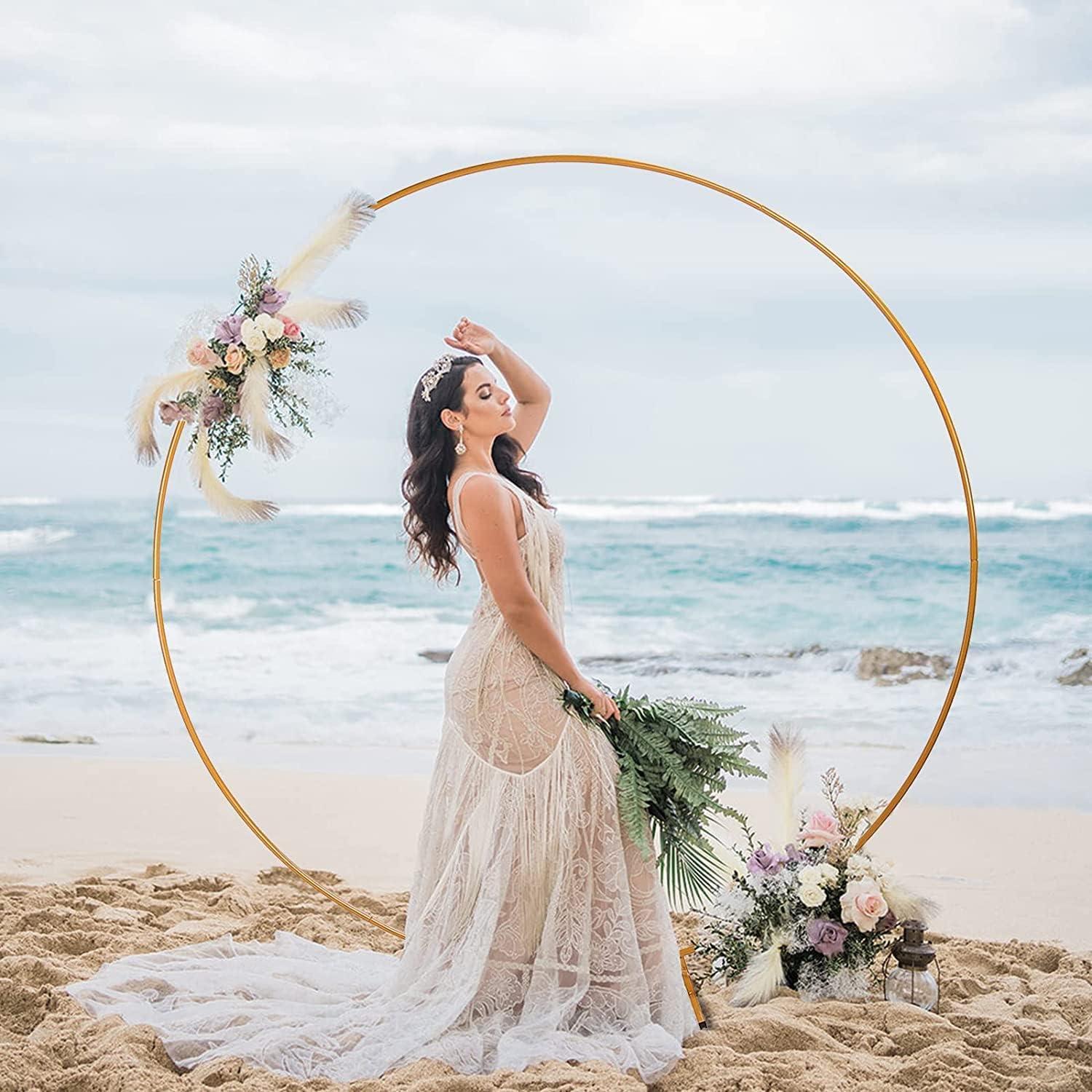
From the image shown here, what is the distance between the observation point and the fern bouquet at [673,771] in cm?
→ 346

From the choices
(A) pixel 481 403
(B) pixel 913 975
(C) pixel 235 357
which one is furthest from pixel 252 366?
(B) pixel 913 975

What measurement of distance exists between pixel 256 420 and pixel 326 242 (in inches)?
20.2

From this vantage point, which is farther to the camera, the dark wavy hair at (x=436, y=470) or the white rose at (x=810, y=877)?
the white rose at (x=810, y=877)

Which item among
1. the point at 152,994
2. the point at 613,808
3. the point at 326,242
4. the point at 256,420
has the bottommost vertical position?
the point at 152,994

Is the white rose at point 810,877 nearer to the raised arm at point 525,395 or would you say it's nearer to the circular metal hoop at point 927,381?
the circular metal hoop at point 927,381

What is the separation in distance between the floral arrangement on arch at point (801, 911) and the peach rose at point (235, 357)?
1764 millimetres

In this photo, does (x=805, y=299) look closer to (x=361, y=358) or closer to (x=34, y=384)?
(x=361, y=358)

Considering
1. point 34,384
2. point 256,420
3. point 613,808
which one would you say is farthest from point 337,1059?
point 34,384

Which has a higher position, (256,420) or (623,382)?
(623,382)

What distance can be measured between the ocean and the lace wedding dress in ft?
19.9

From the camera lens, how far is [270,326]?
3.71m

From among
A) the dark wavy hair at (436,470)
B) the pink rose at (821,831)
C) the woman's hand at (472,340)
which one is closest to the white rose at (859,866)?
the pink rose at (821,831)

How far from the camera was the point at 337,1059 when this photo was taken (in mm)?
3205

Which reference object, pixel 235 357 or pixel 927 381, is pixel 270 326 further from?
pixel 927 381
